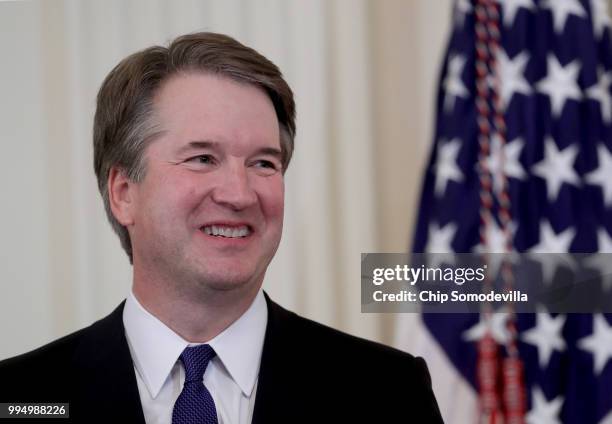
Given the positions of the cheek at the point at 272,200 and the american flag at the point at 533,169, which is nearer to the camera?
the cheek at the point at 272,200

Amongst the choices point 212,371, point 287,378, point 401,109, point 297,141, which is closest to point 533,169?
point 401,109

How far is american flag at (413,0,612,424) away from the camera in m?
2.10

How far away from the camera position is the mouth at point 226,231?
178 cm

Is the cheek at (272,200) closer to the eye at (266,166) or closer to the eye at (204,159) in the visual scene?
the eye at (266,166)

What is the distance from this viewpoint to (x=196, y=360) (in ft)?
5.83

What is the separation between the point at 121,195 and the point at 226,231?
1.04ft

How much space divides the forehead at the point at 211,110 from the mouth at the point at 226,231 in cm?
19

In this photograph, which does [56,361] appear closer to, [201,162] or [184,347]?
[184,347]

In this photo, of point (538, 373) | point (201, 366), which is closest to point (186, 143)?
point (201, 366)

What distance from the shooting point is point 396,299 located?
2.19 metres

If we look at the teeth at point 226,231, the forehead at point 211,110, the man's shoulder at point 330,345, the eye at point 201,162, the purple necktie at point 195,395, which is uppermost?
the forehead at point 211,110

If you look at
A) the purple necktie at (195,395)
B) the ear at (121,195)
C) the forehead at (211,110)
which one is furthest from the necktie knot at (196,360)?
the forehead at (211,110)

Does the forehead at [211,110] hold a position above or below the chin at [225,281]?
above

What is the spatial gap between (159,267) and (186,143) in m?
0.29
